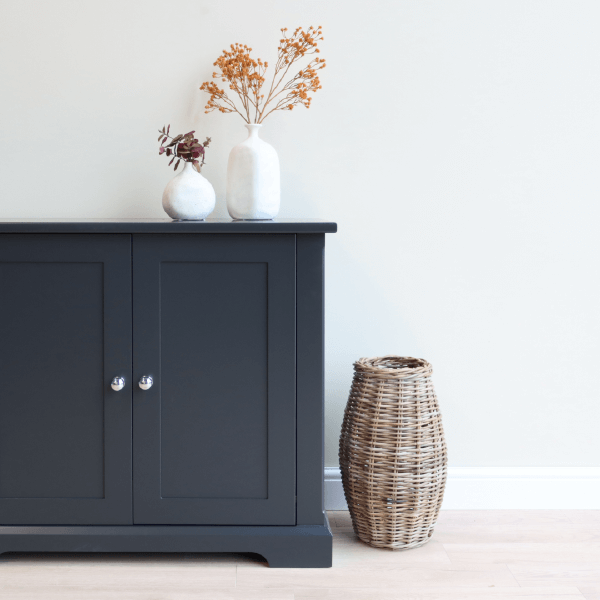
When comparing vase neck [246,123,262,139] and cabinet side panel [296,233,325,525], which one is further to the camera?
vase neck [246,123,262,139]

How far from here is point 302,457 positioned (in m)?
1.77

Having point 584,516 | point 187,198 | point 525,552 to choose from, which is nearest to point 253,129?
point 187,198

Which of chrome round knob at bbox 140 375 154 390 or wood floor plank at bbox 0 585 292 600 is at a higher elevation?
chrome round knob at bbox 140 375 154 390

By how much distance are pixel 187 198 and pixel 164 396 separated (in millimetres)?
565

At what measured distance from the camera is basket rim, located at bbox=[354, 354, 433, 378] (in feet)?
6.14

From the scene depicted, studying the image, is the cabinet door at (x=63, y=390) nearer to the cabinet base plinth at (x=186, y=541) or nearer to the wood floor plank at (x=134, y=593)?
the cabinet base plinth at (x=186, y=541)

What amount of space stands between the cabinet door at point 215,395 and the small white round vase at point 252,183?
25 centimetres

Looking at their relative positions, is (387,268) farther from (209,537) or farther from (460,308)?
(209,537)

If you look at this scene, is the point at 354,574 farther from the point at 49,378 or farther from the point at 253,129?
the point at 253,129

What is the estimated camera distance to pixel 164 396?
69.8 inches

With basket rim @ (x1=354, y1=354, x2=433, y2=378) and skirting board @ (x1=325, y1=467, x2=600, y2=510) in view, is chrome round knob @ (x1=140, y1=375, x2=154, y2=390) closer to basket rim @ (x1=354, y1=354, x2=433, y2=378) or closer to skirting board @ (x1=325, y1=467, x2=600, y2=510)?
basket rim @ (x1=354, y1=354, x2=433, y2=378)

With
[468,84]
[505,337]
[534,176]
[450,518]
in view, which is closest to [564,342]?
[505,337]

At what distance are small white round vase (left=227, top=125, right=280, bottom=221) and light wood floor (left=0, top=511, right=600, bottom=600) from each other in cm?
100

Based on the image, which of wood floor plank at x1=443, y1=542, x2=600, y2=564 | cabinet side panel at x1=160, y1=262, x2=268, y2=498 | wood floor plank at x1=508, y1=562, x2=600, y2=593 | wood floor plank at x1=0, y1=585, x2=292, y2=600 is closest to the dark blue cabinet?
cabinet side panel at x1=160, y1=262, x2=268, y2=498
